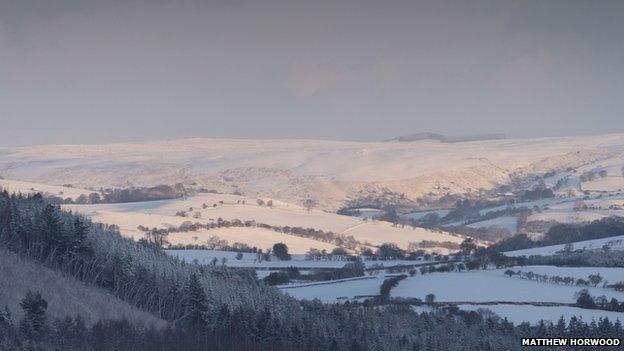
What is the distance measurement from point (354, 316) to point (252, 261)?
40840mm

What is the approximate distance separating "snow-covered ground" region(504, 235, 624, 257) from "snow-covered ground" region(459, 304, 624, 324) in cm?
3090

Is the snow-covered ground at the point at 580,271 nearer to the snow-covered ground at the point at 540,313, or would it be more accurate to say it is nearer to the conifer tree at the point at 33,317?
the snow-covered ground at the point at 540,313

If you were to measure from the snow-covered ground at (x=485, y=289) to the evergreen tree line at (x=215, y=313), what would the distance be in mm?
7893

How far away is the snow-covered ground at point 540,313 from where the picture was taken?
6644 cm

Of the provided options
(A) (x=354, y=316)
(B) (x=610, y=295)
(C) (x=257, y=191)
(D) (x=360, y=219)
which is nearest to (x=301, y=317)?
(A) (x=354, y=316)

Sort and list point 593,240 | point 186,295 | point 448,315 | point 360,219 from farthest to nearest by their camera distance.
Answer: point 360,219, point 593,240, point 448,315, point 186,295

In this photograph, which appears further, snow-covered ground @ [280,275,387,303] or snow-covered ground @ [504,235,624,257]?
snow-covered ground @ [504,235,624,257]

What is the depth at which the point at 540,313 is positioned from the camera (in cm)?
6950

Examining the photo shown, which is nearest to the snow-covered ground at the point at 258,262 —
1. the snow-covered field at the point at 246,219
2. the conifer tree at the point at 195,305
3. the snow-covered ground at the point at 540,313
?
the snow-covered field at the point at 246,219

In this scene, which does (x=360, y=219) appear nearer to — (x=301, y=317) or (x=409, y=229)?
(x=409, y=229)

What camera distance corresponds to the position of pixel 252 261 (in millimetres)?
102812

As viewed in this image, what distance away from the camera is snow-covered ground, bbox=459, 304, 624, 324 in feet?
218

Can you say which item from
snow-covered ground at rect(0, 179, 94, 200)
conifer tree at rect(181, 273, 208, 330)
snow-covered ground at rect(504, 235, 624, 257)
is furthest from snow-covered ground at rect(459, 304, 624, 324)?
snow-covered ground at rect(0, 179, 94, 200)

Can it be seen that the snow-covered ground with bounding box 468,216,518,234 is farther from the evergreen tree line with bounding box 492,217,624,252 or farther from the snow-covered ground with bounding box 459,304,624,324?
the snow-covered ground with bounding box 459,304,624,324
